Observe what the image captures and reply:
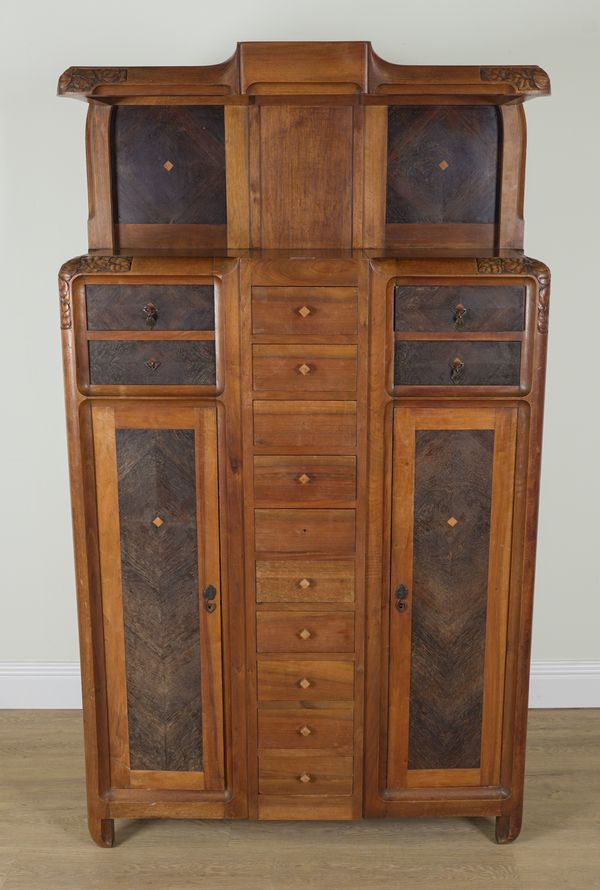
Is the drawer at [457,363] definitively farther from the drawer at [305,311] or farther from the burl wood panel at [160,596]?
the burl wood panel at [160,596]

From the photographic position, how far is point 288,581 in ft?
8.07

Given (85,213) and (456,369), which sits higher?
(85,213)

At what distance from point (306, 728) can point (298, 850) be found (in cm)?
36

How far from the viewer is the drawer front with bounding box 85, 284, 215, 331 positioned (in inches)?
90.6

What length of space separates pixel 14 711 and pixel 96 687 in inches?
37.7

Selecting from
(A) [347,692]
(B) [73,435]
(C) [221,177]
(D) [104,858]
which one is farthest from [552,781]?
(C) [221,177]

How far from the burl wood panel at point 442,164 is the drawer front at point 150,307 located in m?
0.69

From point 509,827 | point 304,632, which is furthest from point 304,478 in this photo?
point 509,827

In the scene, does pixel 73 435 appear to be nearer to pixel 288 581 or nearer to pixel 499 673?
pixel 288 581

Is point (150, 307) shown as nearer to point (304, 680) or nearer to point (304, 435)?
point (304, 435)

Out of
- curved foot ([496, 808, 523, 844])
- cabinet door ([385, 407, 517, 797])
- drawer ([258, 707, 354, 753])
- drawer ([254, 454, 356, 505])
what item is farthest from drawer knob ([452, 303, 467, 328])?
curved foot ([496, 808, 523, 844])

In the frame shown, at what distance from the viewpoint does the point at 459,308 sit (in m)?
2.30

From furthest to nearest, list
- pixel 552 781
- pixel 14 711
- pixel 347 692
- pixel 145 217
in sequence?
1. pixel 14 711
2. pixel 552 781
3. pixel 145 217
4. pixel 347 692

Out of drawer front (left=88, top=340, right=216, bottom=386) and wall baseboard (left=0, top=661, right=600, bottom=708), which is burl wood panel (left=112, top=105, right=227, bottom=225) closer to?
drawer front (left=88, top=340, right=216, bottom=386)
